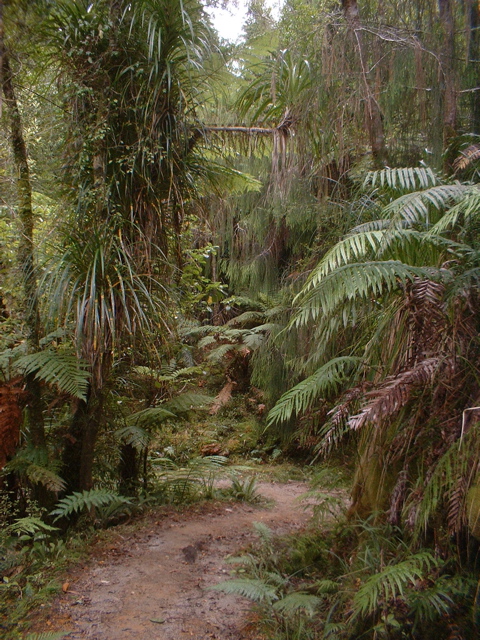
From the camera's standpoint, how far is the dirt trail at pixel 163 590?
2.37 metres

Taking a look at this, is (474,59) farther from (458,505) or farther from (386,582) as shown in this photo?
(386,582)

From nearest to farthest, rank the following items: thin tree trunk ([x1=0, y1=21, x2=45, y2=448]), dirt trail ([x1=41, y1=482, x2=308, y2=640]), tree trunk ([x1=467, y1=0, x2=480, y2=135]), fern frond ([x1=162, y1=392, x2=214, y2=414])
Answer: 1. dirt trail ([x1=41, y1=482, x2=308, y2=640])
2. thin tree trunk ([x1=0, y1=21, x2=45, y2=448])
3. tree trunk ([x1=467, y1=0, x2=480, y2=135])
4. fern frond ([x1=162, y1=392, x2=214, y2=414])

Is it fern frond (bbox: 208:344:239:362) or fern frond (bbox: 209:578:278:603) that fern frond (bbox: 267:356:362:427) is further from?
fern frond (bbox: 208:344:239:362)

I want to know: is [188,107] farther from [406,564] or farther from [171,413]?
[406,564]

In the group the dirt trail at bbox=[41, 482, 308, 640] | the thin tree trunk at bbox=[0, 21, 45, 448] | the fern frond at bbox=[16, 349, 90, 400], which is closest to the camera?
the dirt trail at bbox=[41, 482, 308, 640]

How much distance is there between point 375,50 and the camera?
3785mm

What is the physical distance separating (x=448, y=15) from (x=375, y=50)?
0.56m

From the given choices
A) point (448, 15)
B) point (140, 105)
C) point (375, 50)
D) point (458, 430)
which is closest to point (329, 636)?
point (458, 430)

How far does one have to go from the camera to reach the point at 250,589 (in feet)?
8.14

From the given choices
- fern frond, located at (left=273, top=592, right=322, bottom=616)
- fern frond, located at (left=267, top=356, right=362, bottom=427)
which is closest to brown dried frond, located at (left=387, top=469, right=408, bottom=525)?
fern frond, located at (left=273, top=592, right=322, bottom=616)

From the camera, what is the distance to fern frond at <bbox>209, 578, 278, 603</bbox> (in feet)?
8.09

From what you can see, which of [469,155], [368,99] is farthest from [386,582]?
[368,99]

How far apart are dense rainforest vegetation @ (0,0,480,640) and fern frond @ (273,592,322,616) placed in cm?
2

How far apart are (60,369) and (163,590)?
1.41 m
